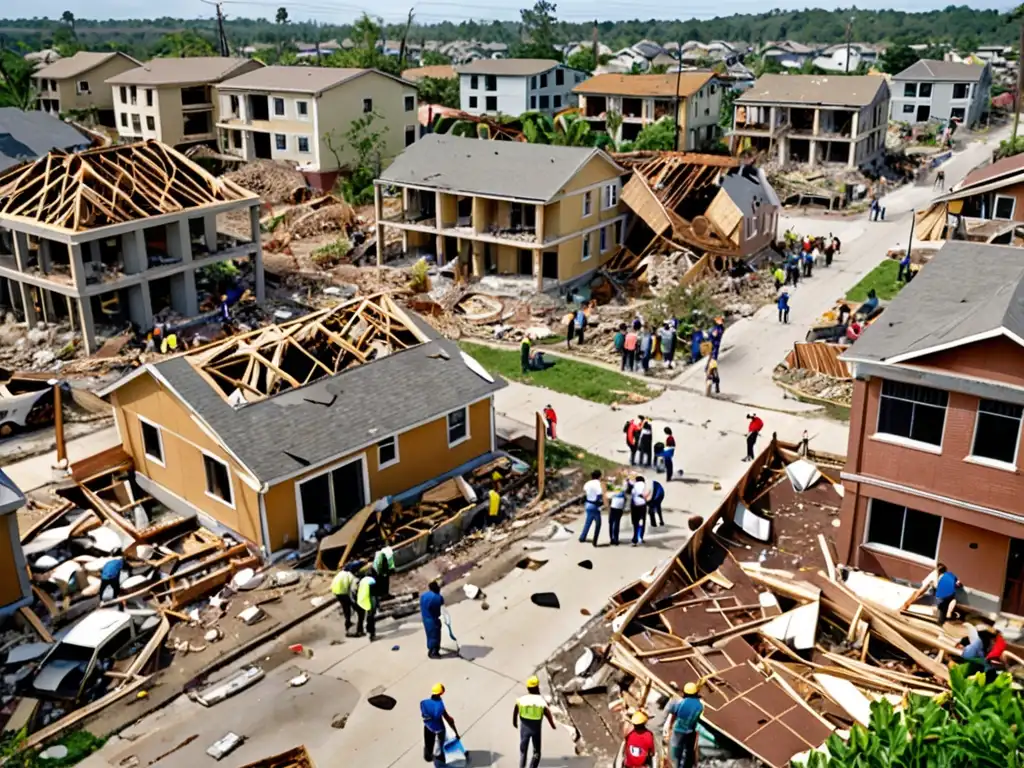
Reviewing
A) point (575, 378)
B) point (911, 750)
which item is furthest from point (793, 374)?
point (911, 750)

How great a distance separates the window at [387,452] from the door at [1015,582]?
13794 mm

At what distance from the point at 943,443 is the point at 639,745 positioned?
9137 millimetres

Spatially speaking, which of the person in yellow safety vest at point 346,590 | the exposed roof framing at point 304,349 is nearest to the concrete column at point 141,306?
the exposed roof framing at point 304,349

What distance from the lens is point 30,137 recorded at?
52.1 meters

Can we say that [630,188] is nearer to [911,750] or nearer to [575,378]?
[575,378]

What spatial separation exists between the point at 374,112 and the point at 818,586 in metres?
50.3

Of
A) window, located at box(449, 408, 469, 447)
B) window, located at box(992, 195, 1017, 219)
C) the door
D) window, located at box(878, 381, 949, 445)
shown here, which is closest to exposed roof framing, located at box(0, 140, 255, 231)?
window, located at box(449, 408, 469, 447)

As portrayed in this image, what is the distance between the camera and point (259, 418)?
23.0 metres

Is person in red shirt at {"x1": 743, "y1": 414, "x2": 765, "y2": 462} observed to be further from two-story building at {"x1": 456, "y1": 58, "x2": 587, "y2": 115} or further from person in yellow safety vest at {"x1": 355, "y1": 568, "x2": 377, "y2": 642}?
two-story building at {"x1": 456, "y1": 58, "x2": 587, "y2": 115}

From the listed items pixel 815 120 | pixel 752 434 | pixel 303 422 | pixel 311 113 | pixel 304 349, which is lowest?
pixel 752 434

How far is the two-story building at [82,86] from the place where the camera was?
76.7m

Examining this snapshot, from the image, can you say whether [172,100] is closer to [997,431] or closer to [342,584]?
[342,584]

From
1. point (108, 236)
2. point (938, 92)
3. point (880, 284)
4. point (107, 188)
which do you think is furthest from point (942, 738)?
point (938, 92)

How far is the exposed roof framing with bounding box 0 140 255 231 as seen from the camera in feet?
117
